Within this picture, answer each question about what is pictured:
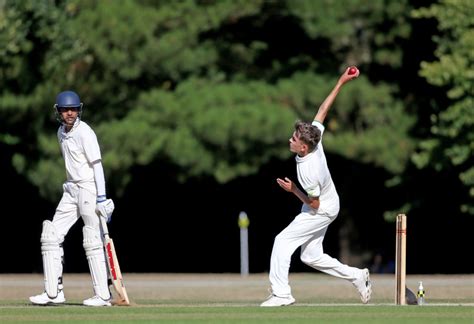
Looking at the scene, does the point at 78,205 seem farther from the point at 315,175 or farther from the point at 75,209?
the point at 315,175

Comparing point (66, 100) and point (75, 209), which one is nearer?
point (66, 100)

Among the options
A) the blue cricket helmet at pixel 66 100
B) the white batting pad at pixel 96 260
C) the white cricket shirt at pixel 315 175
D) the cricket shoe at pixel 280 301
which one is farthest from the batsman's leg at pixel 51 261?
the white cricket shirt at pixel 315 175

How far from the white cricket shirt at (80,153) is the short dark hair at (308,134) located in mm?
2090

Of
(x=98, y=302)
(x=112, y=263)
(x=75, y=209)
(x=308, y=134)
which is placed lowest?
(x=98, y=302)

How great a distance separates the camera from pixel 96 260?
597 inches

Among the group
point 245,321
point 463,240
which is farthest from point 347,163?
point 245,321

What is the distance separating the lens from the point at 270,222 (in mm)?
37000

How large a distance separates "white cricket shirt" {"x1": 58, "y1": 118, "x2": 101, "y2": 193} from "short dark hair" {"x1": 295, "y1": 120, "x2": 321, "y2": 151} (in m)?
2.09

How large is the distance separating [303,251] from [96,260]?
83.1 inches

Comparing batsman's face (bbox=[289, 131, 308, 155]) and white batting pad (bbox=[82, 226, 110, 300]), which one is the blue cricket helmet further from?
batsman's face (bbox=[289, 131, 308, 155])

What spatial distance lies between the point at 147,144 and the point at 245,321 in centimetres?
1606

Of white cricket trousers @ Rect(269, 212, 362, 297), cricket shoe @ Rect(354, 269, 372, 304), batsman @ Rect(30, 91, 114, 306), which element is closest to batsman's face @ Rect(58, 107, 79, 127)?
batsman @ Rect(30, 91, 114, 306)

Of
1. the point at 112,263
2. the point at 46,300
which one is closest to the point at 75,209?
the point at 112,263

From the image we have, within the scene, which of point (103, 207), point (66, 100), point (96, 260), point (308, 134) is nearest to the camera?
point (308, 134)
